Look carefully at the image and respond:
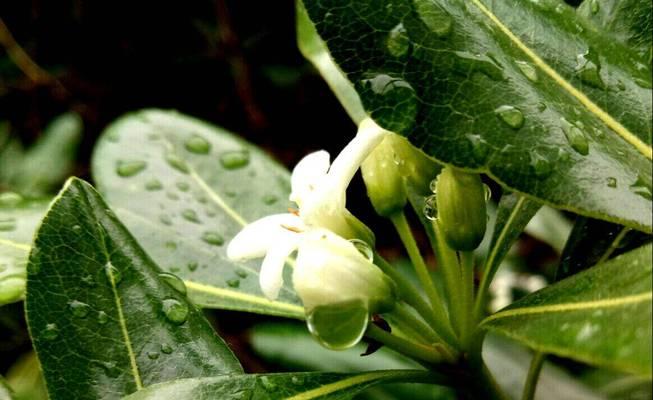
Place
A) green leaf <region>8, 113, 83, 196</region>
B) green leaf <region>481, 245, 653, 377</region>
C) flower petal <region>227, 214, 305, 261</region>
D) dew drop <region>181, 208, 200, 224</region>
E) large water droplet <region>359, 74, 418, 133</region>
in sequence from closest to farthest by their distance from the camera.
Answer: green leaf <region>481, 245, 653, 377</region> < large water droplet <region>359, 74, 418, 133</region> < flower petal <region>227, 214, 305, 261</region> < dew drop <region>181, 208, 200, 224</region> < green leaf <region>8, 113, 83, 196</region>

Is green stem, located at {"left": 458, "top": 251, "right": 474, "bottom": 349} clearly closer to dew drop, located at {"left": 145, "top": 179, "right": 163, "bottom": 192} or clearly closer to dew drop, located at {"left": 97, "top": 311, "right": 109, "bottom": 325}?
dew drop, located at {"left": 97, "top": 311, "right": 109, "bottom": 325}

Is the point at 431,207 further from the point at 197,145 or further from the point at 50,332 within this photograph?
the point at 197,145

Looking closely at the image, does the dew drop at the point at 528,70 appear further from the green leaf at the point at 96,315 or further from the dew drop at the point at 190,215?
the dew drop at the point at 190,215

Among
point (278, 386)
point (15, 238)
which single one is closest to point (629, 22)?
point (278, 386)

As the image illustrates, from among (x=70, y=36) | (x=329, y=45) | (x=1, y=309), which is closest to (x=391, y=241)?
(x=1, y=309)

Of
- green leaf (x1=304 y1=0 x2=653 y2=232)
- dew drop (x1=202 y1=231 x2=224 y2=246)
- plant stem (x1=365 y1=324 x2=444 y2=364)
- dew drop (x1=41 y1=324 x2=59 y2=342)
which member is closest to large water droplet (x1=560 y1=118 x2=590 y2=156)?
green leaf (x1=304 y1=0 x2=653 y2=232)

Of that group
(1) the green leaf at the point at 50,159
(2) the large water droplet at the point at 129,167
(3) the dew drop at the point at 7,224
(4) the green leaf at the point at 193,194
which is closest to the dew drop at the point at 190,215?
(4) the green leaf at the point at 193,194
